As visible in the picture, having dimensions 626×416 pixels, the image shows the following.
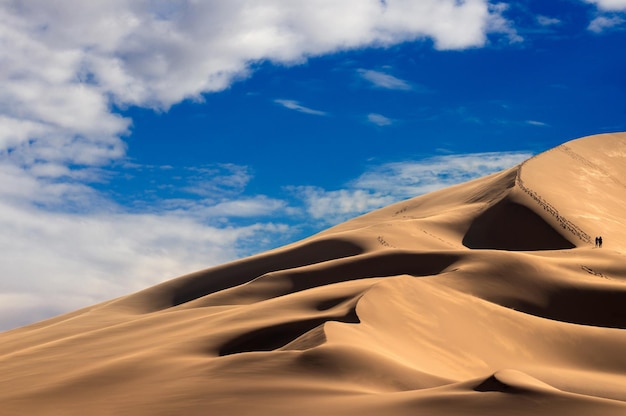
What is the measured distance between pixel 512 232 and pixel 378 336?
2932 centimetres

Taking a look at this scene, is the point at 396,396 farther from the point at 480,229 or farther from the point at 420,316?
the point at 480,229

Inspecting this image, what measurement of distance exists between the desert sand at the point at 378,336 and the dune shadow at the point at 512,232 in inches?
4.7

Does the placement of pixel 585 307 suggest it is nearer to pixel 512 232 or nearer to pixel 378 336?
pixel 378 336

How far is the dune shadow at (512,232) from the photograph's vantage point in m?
46.5

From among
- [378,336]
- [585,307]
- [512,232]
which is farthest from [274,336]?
[512,232]

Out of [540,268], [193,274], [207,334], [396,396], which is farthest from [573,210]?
[396,396]

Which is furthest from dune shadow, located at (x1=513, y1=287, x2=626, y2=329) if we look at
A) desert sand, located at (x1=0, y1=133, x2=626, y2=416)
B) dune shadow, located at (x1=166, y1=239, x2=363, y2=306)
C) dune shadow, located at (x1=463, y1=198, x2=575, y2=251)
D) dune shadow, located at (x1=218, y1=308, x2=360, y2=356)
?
dune shadow, located at (x1=166, y1=239, x2=363, y2=306)

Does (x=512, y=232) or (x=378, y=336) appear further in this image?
(x=512, y=232)

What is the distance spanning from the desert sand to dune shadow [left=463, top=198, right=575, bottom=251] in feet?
0.39

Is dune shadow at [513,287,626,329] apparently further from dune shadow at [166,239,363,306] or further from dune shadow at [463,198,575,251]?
dune shadow at [166,239,363,306]

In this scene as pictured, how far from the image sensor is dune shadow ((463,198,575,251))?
4649 cm

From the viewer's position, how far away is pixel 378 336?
21.4 m

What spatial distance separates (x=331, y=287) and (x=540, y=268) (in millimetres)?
9254

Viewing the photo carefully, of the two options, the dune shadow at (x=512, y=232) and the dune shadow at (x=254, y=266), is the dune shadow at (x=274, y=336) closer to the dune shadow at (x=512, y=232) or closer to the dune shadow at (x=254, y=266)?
the dune shadow at (x=254, y=266)
